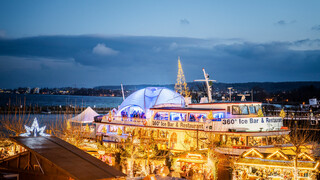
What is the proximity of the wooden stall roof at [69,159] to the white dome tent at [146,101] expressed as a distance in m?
19.7

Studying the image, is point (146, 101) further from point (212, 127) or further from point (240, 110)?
point (212, 127)

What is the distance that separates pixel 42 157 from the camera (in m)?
10.5

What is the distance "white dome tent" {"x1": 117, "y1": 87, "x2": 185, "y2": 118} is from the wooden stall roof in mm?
19699

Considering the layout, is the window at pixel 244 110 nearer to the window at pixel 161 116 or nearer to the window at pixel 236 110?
the window at pixel 236 110

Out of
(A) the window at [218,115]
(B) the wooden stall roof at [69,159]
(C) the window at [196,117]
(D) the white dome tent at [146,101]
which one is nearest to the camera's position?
(B) the wooden stall roof at [69,159]

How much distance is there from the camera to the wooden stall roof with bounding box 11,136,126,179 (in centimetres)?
1003

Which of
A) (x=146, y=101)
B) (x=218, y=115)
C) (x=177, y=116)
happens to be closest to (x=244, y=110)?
(x=218, y=115)

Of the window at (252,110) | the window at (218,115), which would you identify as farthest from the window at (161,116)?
the window at (252,110)

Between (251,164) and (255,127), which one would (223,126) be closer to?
(255,127)

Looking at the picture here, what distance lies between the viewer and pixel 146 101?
32.5m

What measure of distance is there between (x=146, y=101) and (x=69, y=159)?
21.8m

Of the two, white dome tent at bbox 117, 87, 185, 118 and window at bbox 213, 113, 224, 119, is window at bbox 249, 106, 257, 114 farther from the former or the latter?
white dome tent at bbox 117, 87, 185, 118

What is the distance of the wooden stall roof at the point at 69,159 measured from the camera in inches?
395

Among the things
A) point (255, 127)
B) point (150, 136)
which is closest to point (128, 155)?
point (150, 136)
